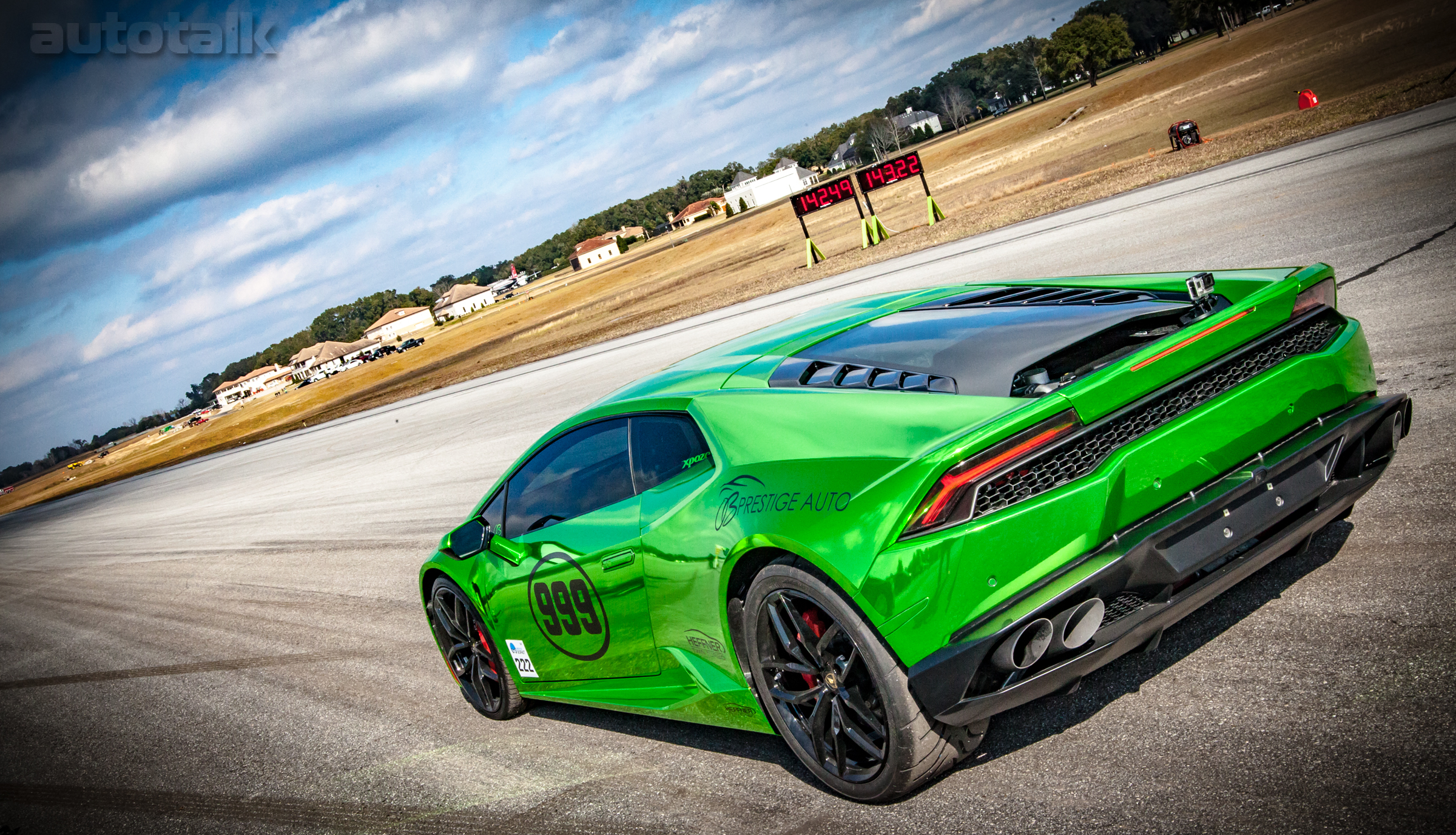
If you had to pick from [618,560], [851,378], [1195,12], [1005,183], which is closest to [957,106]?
[1195,12]

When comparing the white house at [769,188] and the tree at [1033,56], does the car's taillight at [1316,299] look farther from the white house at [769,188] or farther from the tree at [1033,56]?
the tree at [1033,56]

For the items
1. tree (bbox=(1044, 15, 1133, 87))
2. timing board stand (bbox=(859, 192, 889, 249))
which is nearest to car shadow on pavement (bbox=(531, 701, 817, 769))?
timing board stand (bbox=(859, 192, 889, 249))

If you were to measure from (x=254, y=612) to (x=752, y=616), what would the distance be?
7627 mm

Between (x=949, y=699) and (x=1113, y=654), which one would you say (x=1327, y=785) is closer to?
(x=1113, y=654)

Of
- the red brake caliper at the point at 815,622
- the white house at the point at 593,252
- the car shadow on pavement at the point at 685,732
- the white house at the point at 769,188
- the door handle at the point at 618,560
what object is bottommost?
the car shadow on pavement at the point at 685,732

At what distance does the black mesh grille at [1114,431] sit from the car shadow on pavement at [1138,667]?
2.39ft

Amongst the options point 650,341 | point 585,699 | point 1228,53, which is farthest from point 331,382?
point 585,699

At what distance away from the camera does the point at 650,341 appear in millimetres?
22531

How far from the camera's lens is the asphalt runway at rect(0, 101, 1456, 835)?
278cm

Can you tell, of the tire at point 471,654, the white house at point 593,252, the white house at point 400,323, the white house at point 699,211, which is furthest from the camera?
the white house at point 400,323

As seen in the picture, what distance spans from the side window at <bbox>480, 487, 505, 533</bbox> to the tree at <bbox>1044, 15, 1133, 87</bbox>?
5282 inches

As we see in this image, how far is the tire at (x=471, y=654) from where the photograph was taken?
499cm

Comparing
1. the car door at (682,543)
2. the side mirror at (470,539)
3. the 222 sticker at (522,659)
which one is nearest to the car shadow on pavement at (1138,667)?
the car door at (682,543)

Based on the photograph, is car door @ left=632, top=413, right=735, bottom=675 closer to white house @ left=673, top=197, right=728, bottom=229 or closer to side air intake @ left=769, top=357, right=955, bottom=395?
side air intake @ left=769, top=357, right=955, bottom=395
